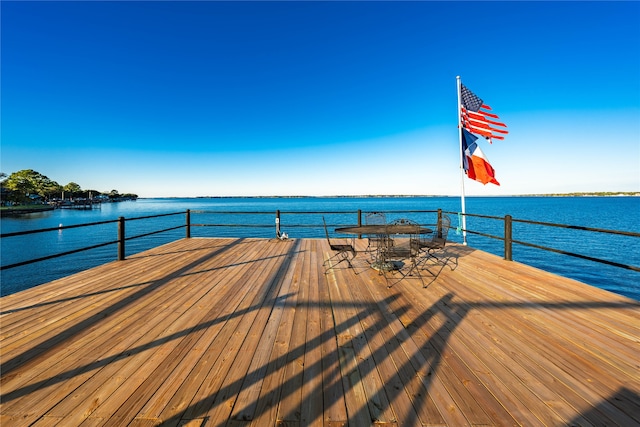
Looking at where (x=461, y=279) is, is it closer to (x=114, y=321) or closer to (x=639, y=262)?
(x=114, y=321)

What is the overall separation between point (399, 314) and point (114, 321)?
2.99m

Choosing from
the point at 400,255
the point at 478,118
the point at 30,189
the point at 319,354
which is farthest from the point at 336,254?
the point at 30,189

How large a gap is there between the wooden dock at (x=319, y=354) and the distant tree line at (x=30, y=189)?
7621cm

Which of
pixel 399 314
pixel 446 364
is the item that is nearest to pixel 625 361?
pixel 446 364

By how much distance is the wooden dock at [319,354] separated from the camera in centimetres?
142

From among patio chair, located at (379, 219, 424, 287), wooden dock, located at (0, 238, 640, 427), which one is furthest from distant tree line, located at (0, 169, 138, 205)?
patio chair, located at (379, 219, 424, 287)

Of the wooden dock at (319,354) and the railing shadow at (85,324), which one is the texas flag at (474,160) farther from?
the railing shadow at (85,324)

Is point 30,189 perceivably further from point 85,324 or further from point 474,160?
point 474,160

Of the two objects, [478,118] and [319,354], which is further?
[478,118]

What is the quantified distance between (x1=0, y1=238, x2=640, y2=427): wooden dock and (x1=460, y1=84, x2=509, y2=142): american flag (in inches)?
192

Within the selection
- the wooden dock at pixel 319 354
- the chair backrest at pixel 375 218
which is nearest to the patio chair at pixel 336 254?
the wooden dock at pixel 319 354

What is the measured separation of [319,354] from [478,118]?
7.87 meters

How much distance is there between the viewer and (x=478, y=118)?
23.3 ft

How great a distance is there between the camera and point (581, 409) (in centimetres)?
143
